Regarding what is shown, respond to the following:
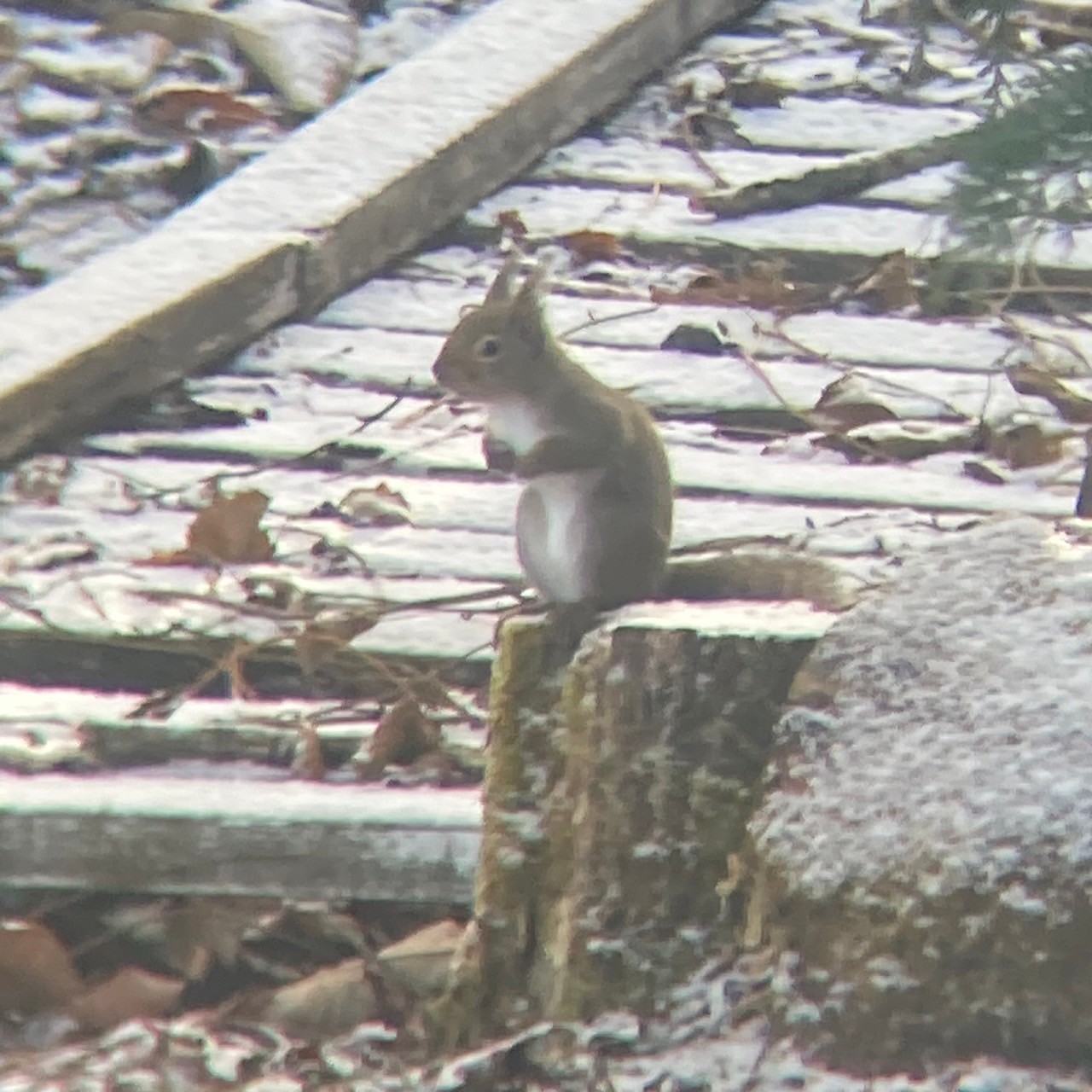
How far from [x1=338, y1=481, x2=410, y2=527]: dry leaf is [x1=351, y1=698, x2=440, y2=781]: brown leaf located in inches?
20.7

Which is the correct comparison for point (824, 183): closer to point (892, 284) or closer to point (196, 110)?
point (892, 284)

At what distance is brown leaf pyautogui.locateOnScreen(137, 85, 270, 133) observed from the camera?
172 inches

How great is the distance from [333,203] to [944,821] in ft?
7.08

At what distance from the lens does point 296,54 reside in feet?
15.1

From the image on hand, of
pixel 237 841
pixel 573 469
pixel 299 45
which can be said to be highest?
pixel 299 45

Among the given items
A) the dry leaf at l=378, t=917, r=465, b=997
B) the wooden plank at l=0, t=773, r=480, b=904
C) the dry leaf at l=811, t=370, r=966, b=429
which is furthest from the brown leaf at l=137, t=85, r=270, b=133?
the dry leaf at l=378, t=917, r=465, b=997

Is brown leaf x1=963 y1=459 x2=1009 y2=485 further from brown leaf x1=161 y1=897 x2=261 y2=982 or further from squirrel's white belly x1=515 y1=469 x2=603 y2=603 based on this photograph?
brown leaf x1=161 y1=897 x2=261 y2=982

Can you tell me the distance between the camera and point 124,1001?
2.34 meters

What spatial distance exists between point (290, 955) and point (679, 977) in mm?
664

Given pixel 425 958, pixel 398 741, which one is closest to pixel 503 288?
pixel 398 741

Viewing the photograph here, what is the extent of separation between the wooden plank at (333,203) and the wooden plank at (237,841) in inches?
35.8

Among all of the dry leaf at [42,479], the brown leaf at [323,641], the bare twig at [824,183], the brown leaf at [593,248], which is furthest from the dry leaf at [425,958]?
the bare twig at [824,183]

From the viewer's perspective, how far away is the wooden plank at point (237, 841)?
2.32 metres

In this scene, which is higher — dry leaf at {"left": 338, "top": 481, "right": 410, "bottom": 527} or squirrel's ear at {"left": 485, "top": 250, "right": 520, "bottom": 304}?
squirrel's ear at {"left": 485, "top": 250, "right": 520, "bottom": 304}
